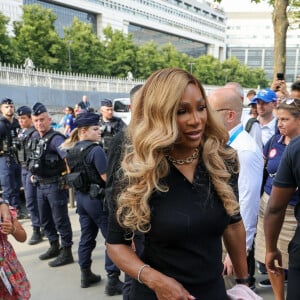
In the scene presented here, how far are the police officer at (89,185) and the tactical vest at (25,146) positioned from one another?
1.07 meters

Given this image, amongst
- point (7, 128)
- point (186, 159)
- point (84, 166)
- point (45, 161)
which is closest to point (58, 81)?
point (7, 128)

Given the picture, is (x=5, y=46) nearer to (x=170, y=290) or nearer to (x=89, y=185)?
(x=89, y=185)

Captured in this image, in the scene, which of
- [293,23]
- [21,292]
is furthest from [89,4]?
[21,292]

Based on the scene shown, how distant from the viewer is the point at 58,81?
25.9 m

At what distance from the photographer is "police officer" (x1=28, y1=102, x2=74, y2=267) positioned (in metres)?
4.05

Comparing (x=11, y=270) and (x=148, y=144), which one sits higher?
(x=148, y=144)

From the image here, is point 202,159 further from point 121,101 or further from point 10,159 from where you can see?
point 121,101

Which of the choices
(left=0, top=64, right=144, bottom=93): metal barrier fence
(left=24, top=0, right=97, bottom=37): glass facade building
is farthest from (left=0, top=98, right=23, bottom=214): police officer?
(left=24, top=0, right=97, bottom=37): glass facade building

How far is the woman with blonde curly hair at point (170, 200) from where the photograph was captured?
1.33 meters

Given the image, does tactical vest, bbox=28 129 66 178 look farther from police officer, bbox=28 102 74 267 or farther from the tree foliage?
the tree foliage

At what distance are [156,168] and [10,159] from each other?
481 cm

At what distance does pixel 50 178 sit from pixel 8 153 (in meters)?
1.86

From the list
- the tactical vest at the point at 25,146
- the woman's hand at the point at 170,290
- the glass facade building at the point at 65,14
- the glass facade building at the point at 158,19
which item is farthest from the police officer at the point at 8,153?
the glass facade building at the point at 65,14

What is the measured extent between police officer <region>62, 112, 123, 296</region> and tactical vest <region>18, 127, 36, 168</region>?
107 centimetres
